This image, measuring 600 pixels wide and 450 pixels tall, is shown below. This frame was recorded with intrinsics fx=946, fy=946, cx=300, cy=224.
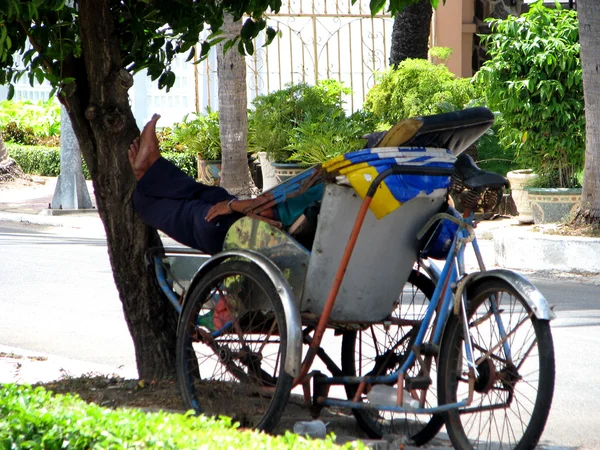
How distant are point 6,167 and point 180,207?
53.0 feet

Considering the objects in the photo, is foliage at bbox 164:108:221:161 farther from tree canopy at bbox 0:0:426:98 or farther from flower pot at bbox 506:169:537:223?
tree canopy at bbox 0:0:426:98

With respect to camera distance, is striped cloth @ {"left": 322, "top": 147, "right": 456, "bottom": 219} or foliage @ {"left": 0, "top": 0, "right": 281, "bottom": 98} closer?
striped cloth @ {"left": 322, "top": 147, "right": 456, "bottom": 219}

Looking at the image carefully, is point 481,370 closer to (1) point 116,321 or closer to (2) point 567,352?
(2) point 567,352

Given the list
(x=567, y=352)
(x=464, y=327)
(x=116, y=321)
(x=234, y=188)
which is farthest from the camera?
→ (x=234, y=188)

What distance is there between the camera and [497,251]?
35.1ft

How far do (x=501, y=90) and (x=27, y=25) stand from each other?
7878mm

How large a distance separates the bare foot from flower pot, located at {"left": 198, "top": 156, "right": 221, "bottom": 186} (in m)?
10.8

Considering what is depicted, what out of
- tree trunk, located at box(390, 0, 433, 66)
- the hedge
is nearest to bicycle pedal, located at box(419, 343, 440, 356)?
tree trunk, located at box(390, 0, 433, 66)

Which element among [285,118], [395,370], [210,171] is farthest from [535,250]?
[210,171]

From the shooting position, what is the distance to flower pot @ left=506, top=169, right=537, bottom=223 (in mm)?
12352

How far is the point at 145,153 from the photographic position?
4715mm

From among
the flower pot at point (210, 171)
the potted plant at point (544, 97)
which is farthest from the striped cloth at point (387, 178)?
the flower pot at point (210, 171)

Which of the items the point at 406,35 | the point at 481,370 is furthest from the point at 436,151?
the point at 406,35

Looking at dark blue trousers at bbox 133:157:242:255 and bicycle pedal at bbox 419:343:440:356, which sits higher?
dark blue trousers at bbox 133:157:242:255
